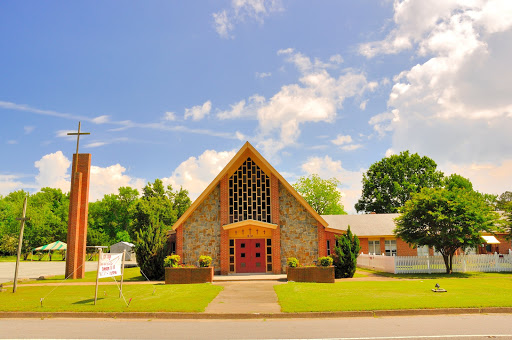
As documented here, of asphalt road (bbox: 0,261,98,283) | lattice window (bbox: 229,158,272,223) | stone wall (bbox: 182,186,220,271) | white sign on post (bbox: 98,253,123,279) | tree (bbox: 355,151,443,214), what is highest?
tree (bbox: 355,151,443,214)

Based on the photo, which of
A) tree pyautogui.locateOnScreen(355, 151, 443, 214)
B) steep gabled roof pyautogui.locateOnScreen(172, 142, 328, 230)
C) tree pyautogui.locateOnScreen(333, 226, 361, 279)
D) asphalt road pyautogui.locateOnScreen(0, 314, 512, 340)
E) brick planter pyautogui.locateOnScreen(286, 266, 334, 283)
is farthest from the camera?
tree pyautogui.locateOnScreen(355, 151, 443, 214)

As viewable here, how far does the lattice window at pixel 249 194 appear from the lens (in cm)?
2622

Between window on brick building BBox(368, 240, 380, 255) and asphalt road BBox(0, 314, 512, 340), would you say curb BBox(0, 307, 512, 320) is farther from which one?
window on brick building BBox(368, 240, 380, 255)

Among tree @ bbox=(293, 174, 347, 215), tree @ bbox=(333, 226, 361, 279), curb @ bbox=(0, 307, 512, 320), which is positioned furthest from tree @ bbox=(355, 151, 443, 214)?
curb @ bbox=(0, 307, 512, 320)

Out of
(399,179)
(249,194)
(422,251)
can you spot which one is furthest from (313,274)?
(399,179)

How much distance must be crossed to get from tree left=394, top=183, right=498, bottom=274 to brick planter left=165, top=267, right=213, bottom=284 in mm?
14138

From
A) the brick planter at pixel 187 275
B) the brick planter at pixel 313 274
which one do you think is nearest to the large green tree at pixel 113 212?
the brick planter at pixel 187 275

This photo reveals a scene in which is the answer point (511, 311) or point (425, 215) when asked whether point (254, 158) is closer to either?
point (425, 215)

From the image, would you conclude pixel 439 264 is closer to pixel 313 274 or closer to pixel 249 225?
pixel 313 274

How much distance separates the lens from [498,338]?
30.0 ft

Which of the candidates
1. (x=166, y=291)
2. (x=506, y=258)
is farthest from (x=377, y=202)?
(x=166, y=291)

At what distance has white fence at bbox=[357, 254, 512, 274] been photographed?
26422 mm

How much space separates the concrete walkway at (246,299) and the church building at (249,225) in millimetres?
4042

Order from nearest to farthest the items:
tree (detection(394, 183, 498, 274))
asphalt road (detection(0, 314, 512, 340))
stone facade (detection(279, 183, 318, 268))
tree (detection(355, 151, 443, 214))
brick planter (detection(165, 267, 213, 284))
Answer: asphalt road (detection(0, 314, 512, 340)), brick planter (detection(165, 267, 213, 284)), tree (detection(394, 183, 498, 274)), stone facade (detection(279, 183, 318, 268)), tree (detection(355, 151, 443, 214))
